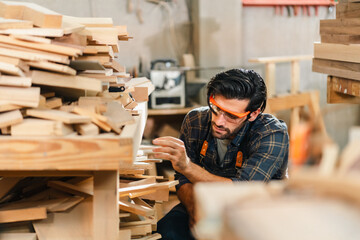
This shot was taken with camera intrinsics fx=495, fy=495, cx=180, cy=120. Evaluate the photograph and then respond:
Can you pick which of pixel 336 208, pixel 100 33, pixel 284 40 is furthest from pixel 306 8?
pixel 336 208

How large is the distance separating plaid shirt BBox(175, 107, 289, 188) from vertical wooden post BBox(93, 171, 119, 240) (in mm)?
1072

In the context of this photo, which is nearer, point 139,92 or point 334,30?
point 139,92

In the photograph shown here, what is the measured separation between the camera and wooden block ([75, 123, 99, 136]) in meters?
1.81

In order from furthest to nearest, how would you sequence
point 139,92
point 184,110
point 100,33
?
point 184,110
point 139,92
point 100,33

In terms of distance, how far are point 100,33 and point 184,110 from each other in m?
3.54

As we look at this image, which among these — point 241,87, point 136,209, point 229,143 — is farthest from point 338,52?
point 136,209

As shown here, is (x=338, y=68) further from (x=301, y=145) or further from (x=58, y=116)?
(x=301, y=145)

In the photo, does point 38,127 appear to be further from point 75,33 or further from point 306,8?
point 306,8

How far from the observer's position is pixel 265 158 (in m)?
3.02

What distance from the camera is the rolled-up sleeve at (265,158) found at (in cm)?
298

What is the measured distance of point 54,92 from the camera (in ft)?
6.86

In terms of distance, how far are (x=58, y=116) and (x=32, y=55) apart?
0.27m

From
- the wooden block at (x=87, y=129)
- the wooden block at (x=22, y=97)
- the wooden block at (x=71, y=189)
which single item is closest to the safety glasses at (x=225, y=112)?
the wooden block at (x=71, y=189)

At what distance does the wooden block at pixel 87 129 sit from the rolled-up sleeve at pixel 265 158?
135cm
